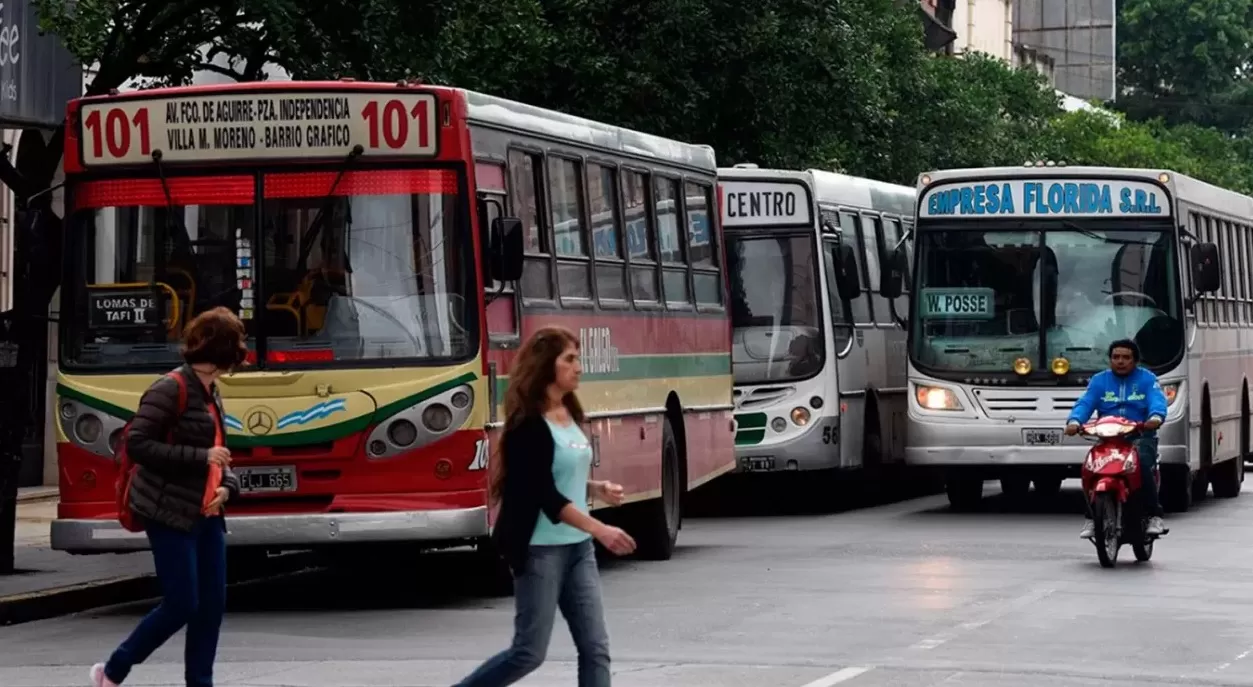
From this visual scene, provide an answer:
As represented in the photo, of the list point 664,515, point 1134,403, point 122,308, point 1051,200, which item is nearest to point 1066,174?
point 1051,200

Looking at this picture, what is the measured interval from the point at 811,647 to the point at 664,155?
24.0ft

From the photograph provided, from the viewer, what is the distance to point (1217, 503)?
2717cm

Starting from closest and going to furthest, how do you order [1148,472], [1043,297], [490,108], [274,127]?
[274,127] < [490,108] < [1148,472] < [1043,297]

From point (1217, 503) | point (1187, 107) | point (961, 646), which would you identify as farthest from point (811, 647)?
point (1187, 107)

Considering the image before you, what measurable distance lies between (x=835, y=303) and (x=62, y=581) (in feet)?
32.5

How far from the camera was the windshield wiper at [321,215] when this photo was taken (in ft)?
49.4

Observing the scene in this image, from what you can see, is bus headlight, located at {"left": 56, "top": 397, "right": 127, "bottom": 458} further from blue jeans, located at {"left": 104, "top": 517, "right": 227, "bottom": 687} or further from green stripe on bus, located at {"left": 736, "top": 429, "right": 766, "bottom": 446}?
green stripe on bus, located at {"left": 736, "top": 429, "right": 766, "bottom": 446}

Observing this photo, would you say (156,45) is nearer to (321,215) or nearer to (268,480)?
(321,215)

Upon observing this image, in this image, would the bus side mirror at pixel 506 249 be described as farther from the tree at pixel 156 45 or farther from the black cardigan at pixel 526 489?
the black cardigan at pixel 526 489

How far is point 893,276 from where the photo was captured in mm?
25656

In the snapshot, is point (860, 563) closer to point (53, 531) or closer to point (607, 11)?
point (53, 531)

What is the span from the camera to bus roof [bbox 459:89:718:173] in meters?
15.8

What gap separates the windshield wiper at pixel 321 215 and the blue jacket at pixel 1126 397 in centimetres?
576

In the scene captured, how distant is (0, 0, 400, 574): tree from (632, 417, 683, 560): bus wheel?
3369mm
